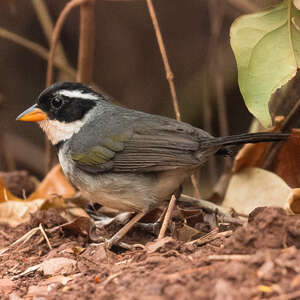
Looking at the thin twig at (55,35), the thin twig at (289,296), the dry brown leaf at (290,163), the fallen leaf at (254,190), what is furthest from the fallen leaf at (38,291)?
the thin twig at (55,35)

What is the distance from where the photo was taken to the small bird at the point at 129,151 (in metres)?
3.58

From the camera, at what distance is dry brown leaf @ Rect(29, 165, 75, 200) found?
15.5ft

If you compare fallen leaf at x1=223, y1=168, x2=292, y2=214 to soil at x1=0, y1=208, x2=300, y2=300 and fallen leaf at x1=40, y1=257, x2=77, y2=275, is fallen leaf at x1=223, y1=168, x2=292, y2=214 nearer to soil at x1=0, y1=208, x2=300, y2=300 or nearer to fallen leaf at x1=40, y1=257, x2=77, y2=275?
soil at x1=0, y1=208, x2=300, y2=300

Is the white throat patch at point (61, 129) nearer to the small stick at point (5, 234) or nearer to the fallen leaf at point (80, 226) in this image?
the fallen leaf at point (80, 226)

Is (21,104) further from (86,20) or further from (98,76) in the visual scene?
(86,20)

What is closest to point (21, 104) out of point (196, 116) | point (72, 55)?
point (72, 55)

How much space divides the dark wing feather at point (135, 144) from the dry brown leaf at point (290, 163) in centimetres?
81

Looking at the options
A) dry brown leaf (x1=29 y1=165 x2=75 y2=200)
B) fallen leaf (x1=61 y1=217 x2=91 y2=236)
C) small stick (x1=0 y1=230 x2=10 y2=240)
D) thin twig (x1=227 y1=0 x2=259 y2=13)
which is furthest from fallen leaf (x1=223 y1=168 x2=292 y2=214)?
thin twig (x1=227 y1=0 x2=259 y2=13)

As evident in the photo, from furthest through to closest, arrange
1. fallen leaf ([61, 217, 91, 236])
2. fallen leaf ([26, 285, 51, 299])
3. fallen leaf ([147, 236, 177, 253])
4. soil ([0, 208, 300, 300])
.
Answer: fallen leaf ([61, 217, 91, 236])
fallen leaf ([147, 236, 177, 253])
fallen leaf ([26, 285, 51, 299])
soil ([0, 208, 300, 300])

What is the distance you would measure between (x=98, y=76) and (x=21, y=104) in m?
1.18

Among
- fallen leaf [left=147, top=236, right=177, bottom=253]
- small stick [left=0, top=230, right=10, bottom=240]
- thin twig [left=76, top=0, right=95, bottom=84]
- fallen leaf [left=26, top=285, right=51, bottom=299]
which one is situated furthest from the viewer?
thin twig [left=76, top=0, right=95, bottom=84]

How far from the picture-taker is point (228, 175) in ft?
16.0

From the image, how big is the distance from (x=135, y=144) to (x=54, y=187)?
140 centimetres

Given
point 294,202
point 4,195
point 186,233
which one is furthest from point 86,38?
point 294,202
